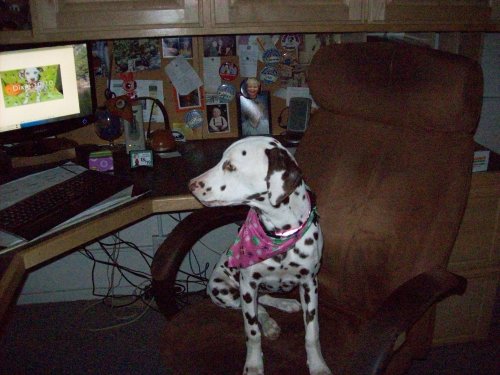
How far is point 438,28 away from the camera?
1942mm

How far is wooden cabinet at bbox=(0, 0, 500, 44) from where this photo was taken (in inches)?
69.8

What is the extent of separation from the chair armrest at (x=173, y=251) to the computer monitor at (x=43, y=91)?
79 cm

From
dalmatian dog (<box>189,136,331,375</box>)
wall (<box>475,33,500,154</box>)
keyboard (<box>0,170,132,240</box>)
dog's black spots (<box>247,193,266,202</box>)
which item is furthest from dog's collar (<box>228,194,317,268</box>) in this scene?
wall (<box>475,33,500,154</box>)

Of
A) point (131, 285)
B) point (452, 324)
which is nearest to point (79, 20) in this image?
point (131, 285)

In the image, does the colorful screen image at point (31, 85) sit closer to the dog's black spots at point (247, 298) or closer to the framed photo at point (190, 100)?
the framed photo at point (190, 100)

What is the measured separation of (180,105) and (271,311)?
3.46ft

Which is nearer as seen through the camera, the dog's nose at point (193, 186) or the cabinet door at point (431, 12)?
the dog's nose at point (193, 186)

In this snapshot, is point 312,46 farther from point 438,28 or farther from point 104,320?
point 104,320

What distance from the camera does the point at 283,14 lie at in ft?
6.05

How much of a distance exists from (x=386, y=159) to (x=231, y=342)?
647 mm

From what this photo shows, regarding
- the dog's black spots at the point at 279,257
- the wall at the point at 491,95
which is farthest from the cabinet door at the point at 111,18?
A: the wall at the point at 491,95

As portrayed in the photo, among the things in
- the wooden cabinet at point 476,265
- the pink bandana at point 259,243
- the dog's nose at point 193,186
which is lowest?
the wooden cabinet at point 476,265

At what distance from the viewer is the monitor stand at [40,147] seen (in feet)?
6.59

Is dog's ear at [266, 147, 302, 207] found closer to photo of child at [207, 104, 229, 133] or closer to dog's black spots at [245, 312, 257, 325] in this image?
dog's black spots at [245, 312, 257, 325]
